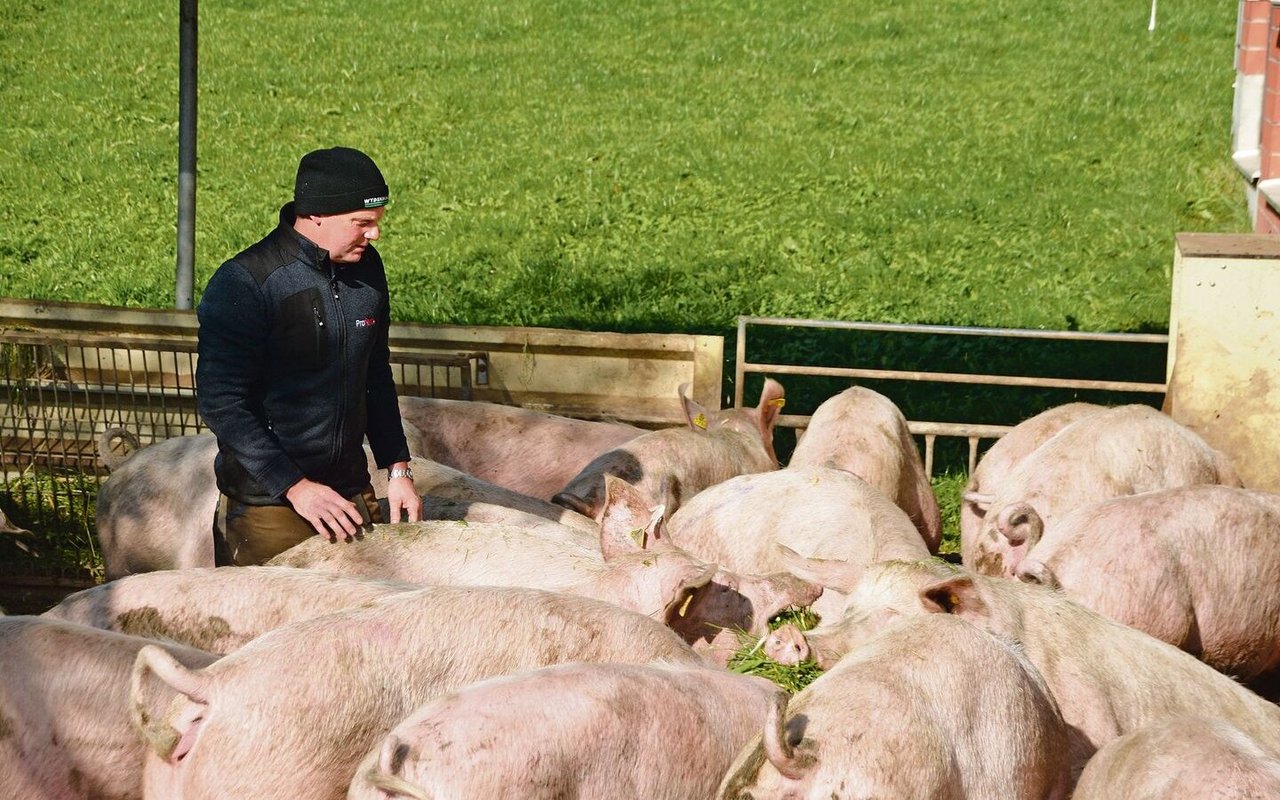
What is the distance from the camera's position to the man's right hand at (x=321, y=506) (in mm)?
5160

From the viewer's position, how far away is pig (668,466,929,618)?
5.91 m

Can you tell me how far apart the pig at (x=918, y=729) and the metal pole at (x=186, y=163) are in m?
5.66

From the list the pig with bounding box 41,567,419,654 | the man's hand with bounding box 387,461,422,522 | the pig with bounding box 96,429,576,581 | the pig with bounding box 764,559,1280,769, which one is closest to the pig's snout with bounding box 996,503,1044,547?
the pig with bounding box 764,559,1280,769

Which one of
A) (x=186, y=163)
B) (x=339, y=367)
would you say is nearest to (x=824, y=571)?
(x=339, y=367)

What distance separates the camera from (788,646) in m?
4.62

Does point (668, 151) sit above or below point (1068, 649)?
above

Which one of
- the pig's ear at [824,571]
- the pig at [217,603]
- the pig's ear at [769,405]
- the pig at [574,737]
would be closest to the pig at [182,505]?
the pig at [217,603]

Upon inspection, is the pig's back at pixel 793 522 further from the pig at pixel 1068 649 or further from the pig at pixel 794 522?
the pig at pixel 1068 649

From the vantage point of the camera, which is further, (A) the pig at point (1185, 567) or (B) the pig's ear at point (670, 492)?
(B) the pig's ear at point (670, 492)

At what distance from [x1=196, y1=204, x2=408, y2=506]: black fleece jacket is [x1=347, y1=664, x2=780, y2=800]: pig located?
1746 millimetres

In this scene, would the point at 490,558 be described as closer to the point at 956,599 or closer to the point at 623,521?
the point at 623,521

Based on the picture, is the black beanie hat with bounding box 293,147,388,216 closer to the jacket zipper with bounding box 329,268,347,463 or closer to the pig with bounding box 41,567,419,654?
the jacket zipper with bounding box 329,268,347,463

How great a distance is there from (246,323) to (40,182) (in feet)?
36.2

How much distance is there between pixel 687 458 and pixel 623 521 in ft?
5.59
